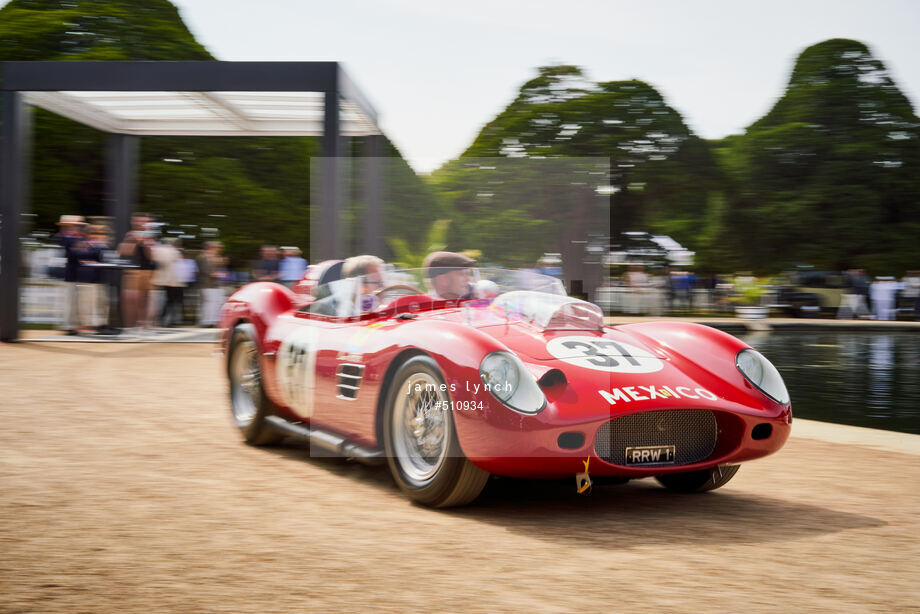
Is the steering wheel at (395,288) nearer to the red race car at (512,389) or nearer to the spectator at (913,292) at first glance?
the red race car at (512,389)

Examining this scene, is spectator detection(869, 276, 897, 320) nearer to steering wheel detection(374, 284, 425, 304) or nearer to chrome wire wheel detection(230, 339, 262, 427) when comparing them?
chrome wire wheel detection(230, 339, 262, 427)

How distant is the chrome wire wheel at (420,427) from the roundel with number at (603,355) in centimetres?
55

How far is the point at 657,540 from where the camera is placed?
3.62 meters

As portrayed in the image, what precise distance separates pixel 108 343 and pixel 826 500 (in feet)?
34.6

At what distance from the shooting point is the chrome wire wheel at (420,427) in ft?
13.1

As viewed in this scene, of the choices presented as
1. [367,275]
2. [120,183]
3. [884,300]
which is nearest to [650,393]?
[367,275]

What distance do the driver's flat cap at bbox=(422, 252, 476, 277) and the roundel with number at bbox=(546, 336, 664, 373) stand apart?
0.77 metres

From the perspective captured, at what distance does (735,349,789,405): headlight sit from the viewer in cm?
426

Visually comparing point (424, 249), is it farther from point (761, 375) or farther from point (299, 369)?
point (761, 375)

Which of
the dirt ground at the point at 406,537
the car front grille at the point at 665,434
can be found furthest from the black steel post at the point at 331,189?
the car front grille at the point at 665,434

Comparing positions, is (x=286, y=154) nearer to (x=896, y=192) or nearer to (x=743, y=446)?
(x=896, y=192)

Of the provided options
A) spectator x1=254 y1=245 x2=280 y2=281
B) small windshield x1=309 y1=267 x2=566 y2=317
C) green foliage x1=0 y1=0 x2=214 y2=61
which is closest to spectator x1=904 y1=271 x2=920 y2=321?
spectator x1=254 y1=245 x2=280 y2=281

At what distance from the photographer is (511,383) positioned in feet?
12.3

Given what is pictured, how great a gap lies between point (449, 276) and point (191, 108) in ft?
30.5
